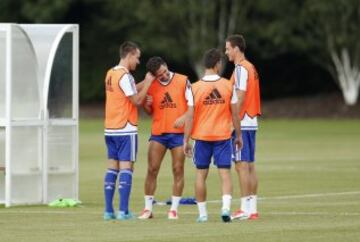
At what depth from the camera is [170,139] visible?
17.9m

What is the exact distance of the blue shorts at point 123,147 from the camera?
695 inches

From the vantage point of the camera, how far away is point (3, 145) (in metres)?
20.3

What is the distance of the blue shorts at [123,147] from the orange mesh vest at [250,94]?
144 cm

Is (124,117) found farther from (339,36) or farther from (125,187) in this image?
(339,36)

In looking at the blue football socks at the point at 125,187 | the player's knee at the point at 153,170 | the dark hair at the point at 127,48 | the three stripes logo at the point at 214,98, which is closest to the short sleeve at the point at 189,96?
the three stripes logo at the point at 214,98

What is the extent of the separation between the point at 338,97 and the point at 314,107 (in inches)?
101

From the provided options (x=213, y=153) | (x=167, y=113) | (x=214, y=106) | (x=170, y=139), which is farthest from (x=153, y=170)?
(x=214, y=106)

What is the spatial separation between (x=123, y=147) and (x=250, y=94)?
5.80 ft

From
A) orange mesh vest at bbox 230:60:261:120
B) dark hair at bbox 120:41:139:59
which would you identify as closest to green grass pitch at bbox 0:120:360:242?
orange mesh vest at bbox 230:60:261:120

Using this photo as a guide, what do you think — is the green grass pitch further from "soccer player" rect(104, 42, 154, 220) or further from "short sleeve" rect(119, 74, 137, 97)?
"short sleeve" rect(119, 74, 137, 97)

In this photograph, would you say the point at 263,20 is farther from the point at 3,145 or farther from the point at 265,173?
the point at 3,145

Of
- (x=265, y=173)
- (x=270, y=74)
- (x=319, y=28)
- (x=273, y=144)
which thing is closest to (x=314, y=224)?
(x=265, y=173)

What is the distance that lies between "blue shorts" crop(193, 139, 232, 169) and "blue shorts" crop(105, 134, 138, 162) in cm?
94

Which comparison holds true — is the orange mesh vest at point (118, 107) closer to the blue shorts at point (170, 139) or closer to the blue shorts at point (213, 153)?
the blue shorts at point (170, 139)
